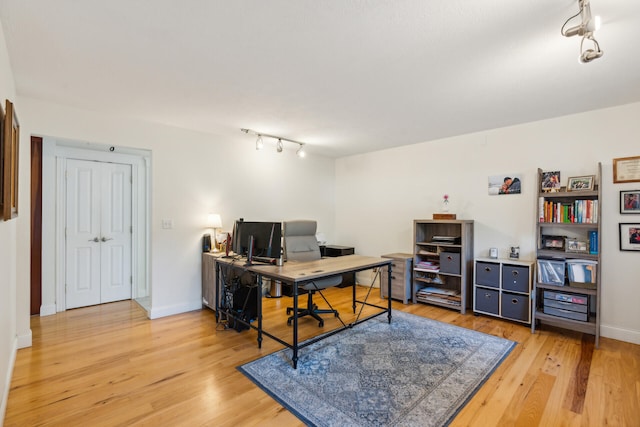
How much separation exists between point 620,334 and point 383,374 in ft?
8.61

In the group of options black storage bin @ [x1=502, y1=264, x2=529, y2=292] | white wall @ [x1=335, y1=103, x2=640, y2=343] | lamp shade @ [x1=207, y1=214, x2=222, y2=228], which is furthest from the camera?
lamp shade @ [x1=207, y1=214, x2=222, y2=228]

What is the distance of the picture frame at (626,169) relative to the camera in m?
2.98

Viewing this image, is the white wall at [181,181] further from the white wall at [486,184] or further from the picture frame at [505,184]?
the picture frame at [505,184]

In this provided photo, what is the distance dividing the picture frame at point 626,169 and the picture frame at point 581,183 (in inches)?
Answer: 7.2

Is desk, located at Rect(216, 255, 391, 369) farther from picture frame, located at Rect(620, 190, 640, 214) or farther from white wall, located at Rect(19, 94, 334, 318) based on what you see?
picture frame, located at Rect(620, 190, 640, 214)

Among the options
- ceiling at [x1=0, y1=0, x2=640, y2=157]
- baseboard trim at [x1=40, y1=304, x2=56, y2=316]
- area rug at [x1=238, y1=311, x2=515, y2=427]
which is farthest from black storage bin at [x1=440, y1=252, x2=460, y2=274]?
baseboard trim at [x1=40, y1=304, x2=56, y2=316]

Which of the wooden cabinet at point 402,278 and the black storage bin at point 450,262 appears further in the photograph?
the wooden cabinet at point 402,278

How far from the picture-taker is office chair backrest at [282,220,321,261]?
3.77m

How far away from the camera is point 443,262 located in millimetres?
4012

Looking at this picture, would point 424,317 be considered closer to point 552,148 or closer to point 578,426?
point 578,426

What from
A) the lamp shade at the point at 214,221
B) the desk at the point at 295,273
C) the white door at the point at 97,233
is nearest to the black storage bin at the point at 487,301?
the desk at the point at 295,273

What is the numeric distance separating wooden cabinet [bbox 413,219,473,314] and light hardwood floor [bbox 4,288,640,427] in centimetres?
61

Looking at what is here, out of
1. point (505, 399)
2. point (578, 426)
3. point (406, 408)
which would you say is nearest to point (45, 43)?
point (406, 408)

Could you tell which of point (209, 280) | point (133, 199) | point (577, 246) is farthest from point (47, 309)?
point (577, 246)
